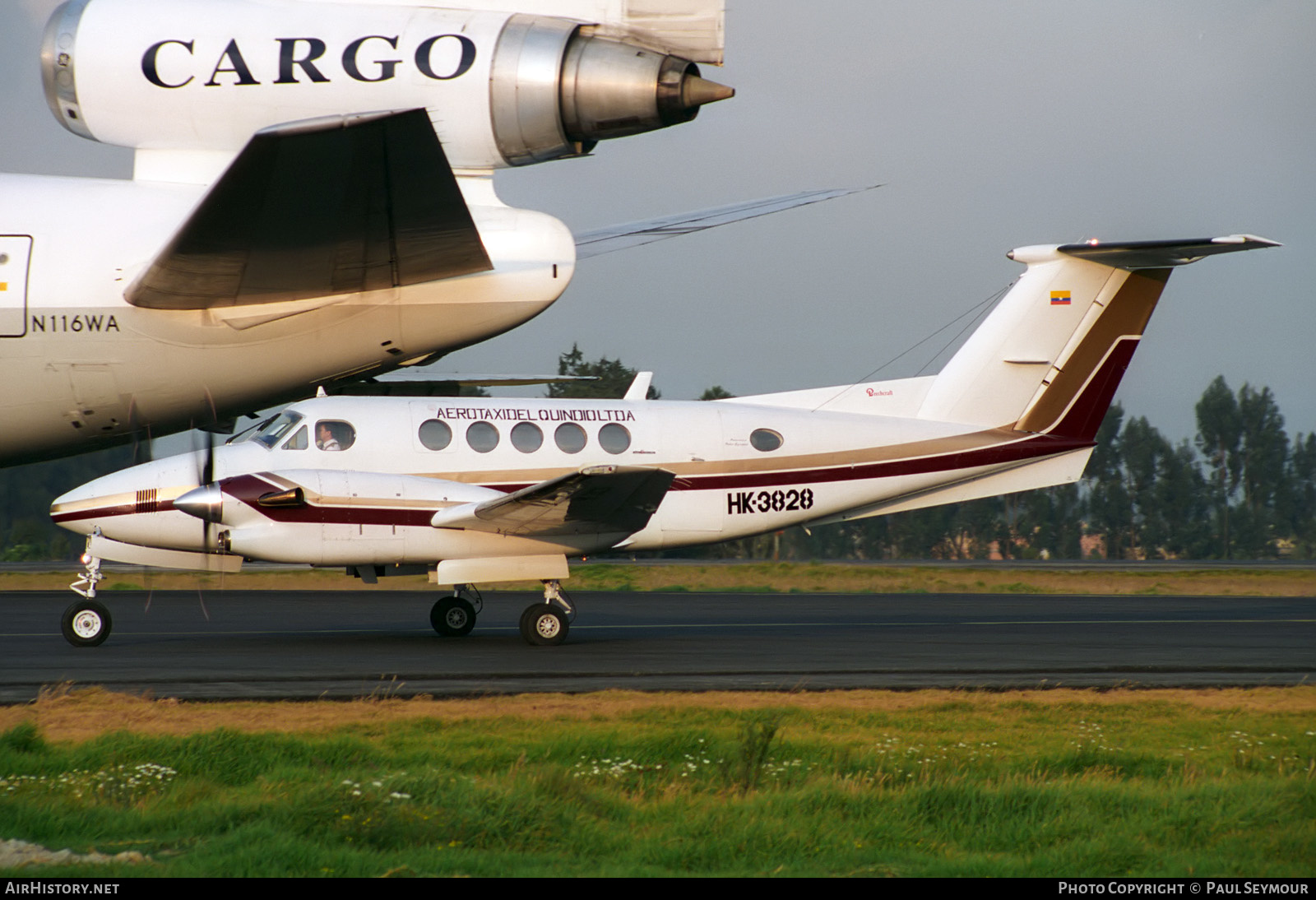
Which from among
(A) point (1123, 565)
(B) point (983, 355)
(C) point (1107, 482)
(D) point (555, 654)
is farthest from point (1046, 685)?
(C) point (1107, 482)

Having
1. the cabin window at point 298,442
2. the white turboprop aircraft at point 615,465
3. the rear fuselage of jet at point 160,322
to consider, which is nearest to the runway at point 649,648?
the white turboprop aircraft at point 615,465

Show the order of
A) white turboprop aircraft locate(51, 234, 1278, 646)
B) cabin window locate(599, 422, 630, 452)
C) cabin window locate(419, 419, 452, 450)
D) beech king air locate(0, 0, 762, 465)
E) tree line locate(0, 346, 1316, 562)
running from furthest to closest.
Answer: tree line locate(0, 346, 1316, 562) < cabin window locate(599, 422, 630, 452) < cabin window locate(419, 419, 452, 450) < white turboprop aircraft locate(51, 234, 1278, 646) < beech king air locate(0, 0, 762, 465)

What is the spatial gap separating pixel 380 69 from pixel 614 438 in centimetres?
936

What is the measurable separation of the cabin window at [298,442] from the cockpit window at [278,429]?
0.33 ft

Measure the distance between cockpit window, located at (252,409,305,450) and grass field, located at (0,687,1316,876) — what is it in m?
5.14

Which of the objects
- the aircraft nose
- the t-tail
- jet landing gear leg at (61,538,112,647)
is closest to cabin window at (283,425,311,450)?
the aircraft nose

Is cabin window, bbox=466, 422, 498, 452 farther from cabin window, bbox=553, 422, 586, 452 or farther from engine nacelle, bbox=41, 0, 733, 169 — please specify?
engine nacelle, bbox=41, 0, 733, 169

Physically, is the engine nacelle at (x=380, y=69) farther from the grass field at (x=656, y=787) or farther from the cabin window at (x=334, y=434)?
the cabin window at (x=334, y=434)

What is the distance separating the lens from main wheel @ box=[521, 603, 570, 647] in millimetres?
13938

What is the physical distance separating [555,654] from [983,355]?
7.90m

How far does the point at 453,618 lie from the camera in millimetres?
15172

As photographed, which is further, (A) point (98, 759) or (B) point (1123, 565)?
(B) point (1123, 565)

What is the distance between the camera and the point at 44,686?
9.85 meters
